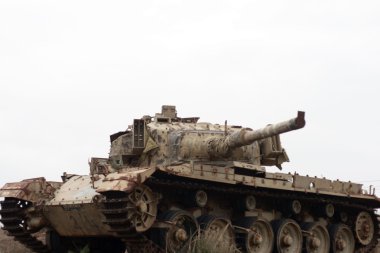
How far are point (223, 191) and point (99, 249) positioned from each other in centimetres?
431

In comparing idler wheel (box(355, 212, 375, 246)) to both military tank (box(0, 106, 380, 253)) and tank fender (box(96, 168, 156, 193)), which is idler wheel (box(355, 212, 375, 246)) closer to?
military tank (box(0, 106, 380, 253))

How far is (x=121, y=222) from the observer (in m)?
14.6

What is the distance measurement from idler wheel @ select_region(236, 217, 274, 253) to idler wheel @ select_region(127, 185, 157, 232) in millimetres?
2814

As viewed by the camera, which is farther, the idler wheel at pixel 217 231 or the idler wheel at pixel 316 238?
the idler wheel at pixel 316 238

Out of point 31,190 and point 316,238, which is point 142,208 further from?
point 316,238

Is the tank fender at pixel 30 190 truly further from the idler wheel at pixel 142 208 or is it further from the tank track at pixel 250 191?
the tank track at pixel 250 191

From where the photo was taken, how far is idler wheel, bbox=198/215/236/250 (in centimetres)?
1500

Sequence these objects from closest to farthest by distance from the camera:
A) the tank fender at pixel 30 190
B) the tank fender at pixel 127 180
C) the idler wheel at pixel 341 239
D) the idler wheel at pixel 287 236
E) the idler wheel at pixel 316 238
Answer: the tank fender at pixel 127 180
the tank fender at pixel 30 190
the idler wheel at pixel 287 236
the idler wheel at pixel 316 238
the idler wheel at pixel 341 239

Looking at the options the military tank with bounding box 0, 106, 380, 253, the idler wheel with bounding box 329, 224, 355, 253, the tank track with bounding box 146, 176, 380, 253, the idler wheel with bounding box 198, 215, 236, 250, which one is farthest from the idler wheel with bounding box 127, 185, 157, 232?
the idler wheel with bounding box 329, 224, 355, 253

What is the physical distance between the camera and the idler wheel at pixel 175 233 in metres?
15.6

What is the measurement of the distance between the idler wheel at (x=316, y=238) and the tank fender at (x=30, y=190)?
6.47 meters

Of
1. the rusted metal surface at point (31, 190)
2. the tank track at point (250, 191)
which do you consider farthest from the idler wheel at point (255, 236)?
the rusted metal surface at point (31, 190)

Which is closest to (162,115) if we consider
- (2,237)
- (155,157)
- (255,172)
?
(155,157)

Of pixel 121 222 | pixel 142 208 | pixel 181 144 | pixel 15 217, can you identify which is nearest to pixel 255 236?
pixel 181 144
